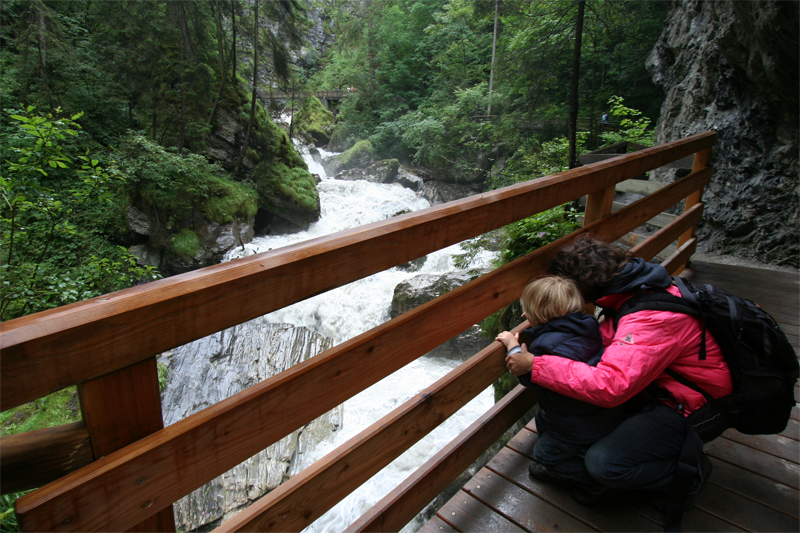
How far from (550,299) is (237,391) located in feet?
19.4

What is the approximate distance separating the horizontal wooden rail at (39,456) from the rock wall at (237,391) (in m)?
4.48

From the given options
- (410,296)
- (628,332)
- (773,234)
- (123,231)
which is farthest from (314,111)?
(628,332)

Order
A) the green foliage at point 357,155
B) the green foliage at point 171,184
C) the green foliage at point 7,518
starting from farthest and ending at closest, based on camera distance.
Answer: the green foliage at point 357,155
the green foliage at point 171,184
the green foliage at point 7,518

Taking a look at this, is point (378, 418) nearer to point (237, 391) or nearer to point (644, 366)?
point (237, 391)

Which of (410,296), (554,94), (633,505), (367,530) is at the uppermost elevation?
(554,94)

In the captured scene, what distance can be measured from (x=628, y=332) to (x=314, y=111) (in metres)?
26.9

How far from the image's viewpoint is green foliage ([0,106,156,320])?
4.82m

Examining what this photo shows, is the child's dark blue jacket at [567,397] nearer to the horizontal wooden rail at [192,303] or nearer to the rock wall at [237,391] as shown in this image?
the horizontal wooden rail at [192,303]

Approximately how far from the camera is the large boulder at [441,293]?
7824 mm

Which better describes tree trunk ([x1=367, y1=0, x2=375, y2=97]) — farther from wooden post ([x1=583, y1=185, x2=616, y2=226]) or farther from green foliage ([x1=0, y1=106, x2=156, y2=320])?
wooden post ([x1=583, y1=185, x2=616, y2=226])

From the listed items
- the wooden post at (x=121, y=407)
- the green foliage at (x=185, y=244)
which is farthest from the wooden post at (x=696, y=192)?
the green foliage at (x=185, y=244)

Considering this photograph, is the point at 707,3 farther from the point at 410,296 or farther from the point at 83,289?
the point at 83,289

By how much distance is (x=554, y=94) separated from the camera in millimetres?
16531

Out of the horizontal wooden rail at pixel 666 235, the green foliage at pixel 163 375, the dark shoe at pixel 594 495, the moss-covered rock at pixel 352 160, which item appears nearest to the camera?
the dark shoe at pixel 594 495
